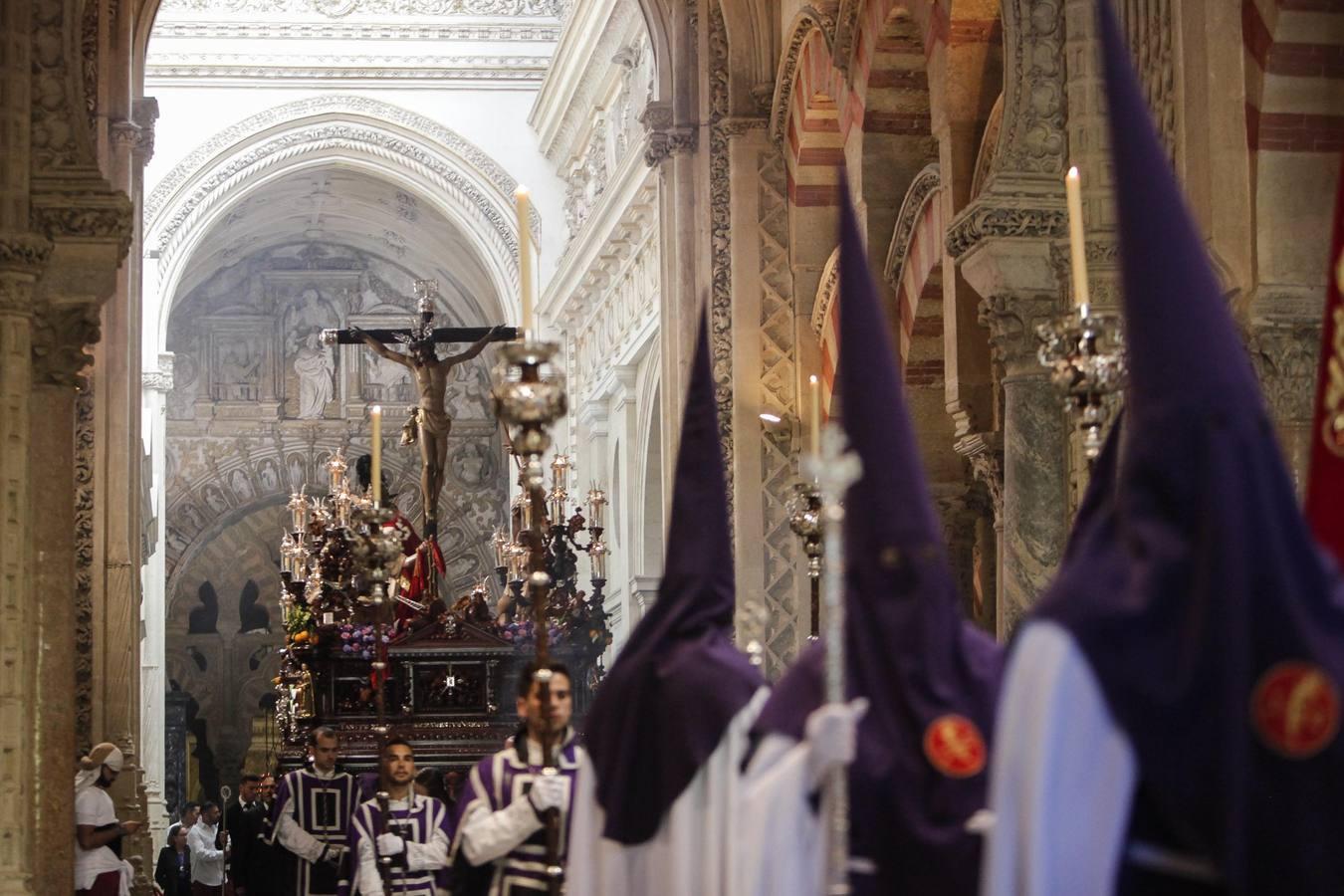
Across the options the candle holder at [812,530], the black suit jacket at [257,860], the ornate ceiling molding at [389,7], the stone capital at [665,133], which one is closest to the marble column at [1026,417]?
the candle holder at [812,530]

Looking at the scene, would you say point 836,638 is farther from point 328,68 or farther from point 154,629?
point 328,68

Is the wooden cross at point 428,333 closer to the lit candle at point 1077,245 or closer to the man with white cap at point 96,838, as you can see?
the man with white cap at point 96,838

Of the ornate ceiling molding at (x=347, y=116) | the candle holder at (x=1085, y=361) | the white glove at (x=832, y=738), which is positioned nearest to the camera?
the white glove at (x=832, y=738)

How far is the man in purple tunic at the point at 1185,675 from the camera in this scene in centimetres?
296

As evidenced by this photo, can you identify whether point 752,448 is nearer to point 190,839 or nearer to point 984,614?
point 984,614

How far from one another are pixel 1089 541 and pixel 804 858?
1525mm

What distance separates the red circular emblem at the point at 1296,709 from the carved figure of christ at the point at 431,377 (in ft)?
51.5

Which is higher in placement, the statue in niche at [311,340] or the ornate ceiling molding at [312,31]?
the ornate ceiling molding at [312,31]

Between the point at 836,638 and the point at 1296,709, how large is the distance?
1.10m

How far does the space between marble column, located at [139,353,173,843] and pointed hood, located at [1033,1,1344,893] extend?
2469cm

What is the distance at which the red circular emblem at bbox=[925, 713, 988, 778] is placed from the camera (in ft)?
13.0

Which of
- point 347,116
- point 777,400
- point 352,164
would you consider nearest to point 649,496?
point 777,400

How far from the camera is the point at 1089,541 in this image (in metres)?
3.21

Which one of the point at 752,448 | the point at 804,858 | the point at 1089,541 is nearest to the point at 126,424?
the point at 752,448
